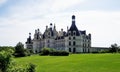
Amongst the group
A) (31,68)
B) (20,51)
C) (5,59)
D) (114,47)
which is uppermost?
(114,47)

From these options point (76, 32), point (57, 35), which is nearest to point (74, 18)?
point (76, 32)

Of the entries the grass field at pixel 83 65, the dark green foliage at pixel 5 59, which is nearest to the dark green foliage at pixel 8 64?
the dark green foliage at pixel 5 59

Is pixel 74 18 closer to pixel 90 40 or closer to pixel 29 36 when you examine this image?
pixel 90 40

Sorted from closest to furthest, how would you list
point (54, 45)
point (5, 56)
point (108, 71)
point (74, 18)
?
1. point (5, 56)
2. point (108, 71)
3. point (74, 18)
4. point (54, 45)

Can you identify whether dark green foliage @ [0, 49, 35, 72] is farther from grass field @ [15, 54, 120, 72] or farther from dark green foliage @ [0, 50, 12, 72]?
grass field @ [15, 54, 120, 72]

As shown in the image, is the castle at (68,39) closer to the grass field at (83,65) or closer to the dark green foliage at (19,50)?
the dark green foliage at (19,50)

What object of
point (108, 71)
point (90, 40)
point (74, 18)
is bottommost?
point (108, 71)

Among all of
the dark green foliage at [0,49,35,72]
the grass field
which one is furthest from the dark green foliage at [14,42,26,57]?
the dark green foliage at [0,49,35,72]

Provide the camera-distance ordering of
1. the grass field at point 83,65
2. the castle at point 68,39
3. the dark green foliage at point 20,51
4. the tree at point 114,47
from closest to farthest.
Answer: the grass field at point 83,65
the dark green foliage at point 20,51
the tree at point 114,47
the castle at point 68,39

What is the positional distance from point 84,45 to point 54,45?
17116 mm

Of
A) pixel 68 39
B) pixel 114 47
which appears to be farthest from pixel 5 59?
pixel 68 39

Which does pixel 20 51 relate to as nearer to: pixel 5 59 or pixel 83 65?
pixel 83 65

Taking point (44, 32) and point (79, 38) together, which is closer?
point (79, 38)

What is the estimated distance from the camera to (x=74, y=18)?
5157 inches
